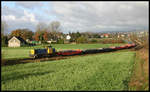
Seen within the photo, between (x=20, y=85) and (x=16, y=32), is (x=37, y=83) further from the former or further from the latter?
(x=16, y=32)

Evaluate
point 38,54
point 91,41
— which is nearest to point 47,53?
point 38,54

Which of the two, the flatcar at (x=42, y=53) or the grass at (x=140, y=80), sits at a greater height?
the flatcar at (x=42, y=53)

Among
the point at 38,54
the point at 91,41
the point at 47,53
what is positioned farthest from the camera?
the point at 91,41

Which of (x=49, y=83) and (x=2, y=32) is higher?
(x=2, y=32)

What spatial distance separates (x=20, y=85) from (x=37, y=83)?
1136mm

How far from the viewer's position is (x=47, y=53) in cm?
3341

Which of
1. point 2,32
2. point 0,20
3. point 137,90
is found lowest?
point 137,90

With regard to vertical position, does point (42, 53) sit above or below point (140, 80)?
above

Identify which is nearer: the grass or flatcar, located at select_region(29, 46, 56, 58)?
the grass

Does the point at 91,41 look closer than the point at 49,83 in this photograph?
No

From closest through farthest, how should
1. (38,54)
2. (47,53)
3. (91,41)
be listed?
(38,54) → (47,53) → (91,41)

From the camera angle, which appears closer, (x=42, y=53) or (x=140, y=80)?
(x=140, y=80)

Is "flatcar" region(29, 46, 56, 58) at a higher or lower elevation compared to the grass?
higher

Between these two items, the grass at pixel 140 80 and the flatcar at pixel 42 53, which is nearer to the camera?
the grass at pixel 140 80
